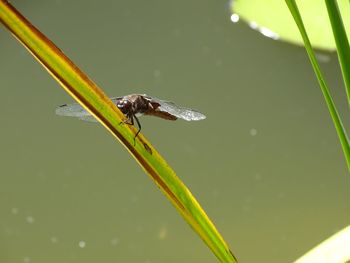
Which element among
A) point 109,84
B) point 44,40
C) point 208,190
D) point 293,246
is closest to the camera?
point 44,40

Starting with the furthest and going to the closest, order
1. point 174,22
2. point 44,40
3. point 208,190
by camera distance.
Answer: point 174,22 < point 208,190 < point 44,40

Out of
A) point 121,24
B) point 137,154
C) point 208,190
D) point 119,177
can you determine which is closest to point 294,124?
point 208,190

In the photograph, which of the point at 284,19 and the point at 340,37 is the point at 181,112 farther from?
the point at 284,19

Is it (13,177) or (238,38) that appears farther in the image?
(238,38)

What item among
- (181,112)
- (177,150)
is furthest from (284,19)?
(181,112)

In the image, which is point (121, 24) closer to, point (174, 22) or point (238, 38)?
point (174, 22)

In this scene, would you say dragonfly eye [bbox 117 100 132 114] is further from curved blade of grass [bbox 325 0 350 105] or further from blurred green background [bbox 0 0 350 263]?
blurred green background [bbox 0 0 350 263]
